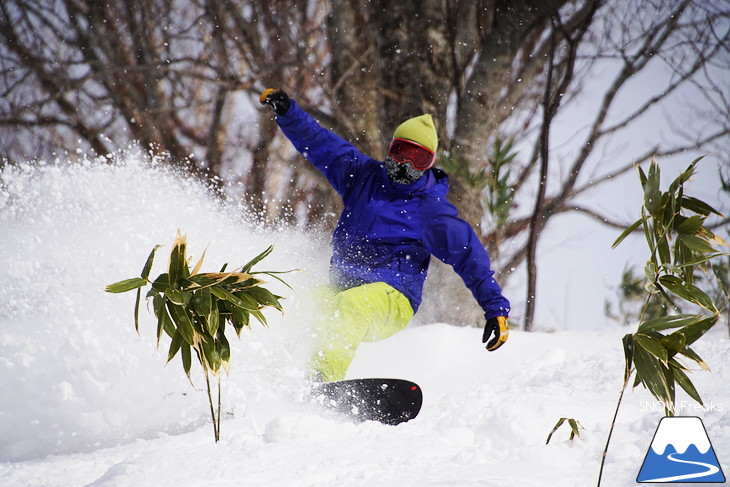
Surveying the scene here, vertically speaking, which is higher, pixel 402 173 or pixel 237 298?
pixel 402 173

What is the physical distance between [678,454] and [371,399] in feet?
3.86

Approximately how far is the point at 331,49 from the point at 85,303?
14.0 ft

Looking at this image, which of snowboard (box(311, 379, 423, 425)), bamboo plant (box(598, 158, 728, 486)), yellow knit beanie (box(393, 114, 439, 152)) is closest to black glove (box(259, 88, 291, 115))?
yellow knit beanie (box(393, 114, 439, 152))

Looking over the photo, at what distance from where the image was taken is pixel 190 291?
57.4 inches

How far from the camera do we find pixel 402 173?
101 inches

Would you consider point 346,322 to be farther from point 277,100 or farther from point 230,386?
point 277,100

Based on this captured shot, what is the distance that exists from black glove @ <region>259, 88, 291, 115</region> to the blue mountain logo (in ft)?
6.62

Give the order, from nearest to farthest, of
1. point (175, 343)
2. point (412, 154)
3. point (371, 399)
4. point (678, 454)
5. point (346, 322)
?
1. point (678, 454)
2. point (175, 343)
3. point (371, 399)
4. point (346, 322)
5. point (412, 154)

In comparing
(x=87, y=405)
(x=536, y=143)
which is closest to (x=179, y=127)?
(x=536, y=143)

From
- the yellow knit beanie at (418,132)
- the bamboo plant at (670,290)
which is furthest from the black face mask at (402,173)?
the bamboo plant at (670,290)

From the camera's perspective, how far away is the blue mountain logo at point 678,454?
1.22m

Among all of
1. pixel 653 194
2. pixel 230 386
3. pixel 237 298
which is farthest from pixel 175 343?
pixel 653 194

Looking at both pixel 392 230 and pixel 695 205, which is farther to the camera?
pixel 392 230

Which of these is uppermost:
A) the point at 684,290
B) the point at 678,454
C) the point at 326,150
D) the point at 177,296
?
the point at 326,150
